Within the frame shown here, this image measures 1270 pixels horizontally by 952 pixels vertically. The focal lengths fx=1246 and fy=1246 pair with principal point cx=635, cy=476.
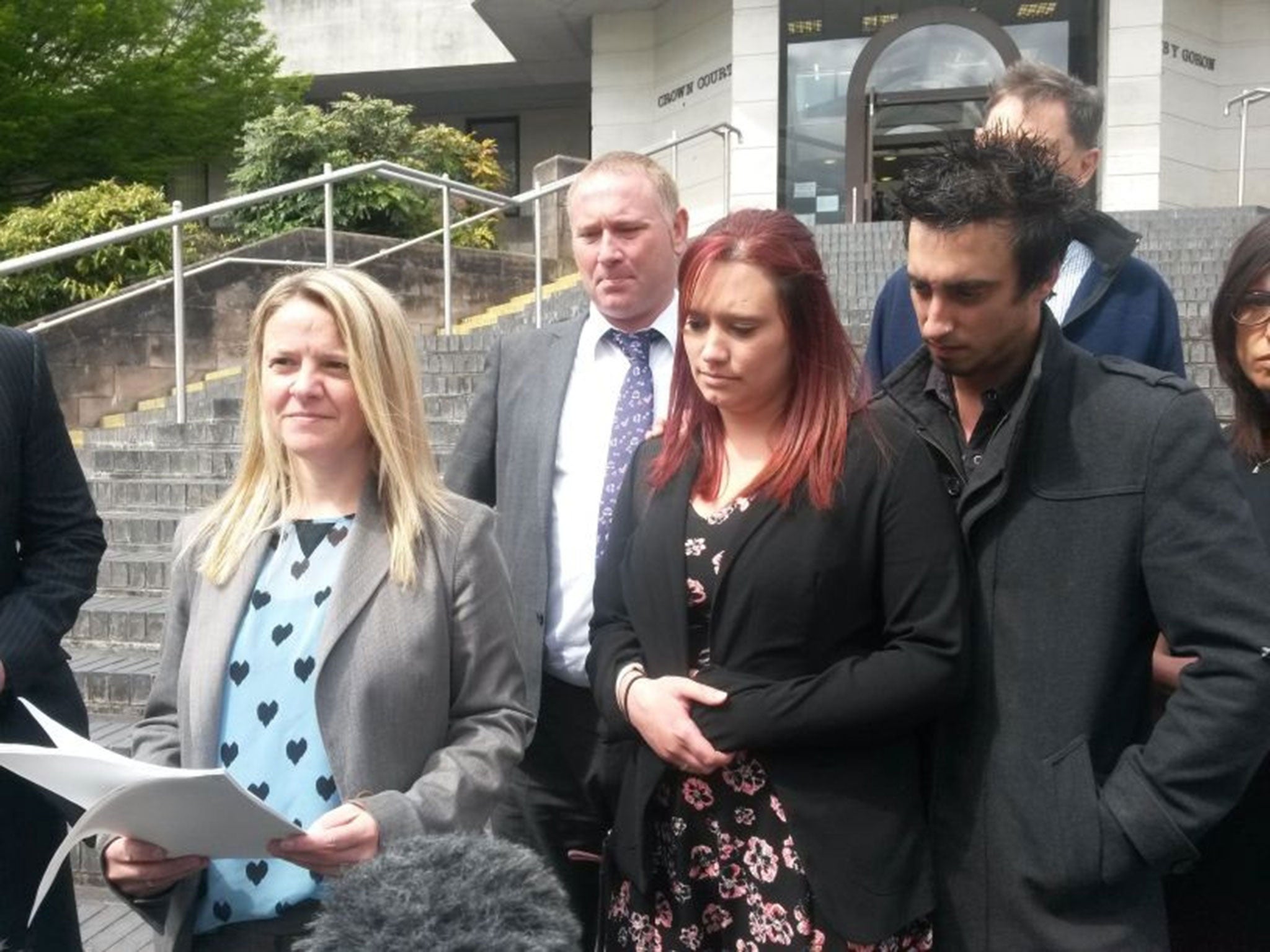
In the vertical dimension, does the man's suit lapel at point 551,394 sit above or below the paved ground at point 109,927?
above

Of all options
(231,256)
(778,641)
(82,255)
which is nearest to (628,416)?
(778,641)

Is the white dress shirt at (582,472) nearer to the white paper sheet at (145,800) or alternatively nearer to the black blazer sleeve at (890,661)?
the black blazer sleeve at (890,661)

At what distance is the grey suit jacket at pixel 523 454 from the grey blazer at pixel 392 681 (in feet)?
1.67

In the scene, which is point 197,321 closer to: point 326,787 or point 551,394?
point 551,394

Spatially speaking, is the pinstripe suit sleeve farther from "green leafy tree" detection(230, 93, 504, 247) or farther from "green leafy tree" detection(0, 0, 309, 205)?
"green leafy tree" detection(0, 0, 309, 205)

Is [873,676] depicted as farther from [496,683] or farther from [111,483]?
[111,483]

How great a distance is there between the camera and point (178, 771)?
1543 millimetres

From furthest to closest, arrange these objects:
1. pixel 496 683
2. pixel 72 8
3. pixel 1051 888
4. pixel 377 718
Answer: pixel 72 8, pixel 496 683, pixel 377 718, pixel 1051 888

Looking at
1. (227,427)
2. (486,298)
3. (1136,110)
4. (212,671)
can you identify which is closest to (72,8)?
(486,298)

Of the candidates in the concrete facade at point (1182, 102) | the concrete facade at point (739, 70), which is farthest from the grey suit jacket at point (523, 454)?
the concrete facade at point (1182, 102)

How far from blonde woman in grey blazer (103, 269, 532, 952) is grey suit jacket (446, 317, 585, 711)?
0.51 metres

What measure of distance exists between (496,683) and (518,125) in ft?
75.5

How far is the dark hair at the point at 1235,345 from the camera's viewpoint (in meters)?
2.35

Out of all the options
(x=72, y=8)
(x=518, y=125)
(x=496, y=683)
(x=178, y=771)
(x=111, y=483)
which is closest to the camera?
(x=178, y=771)
